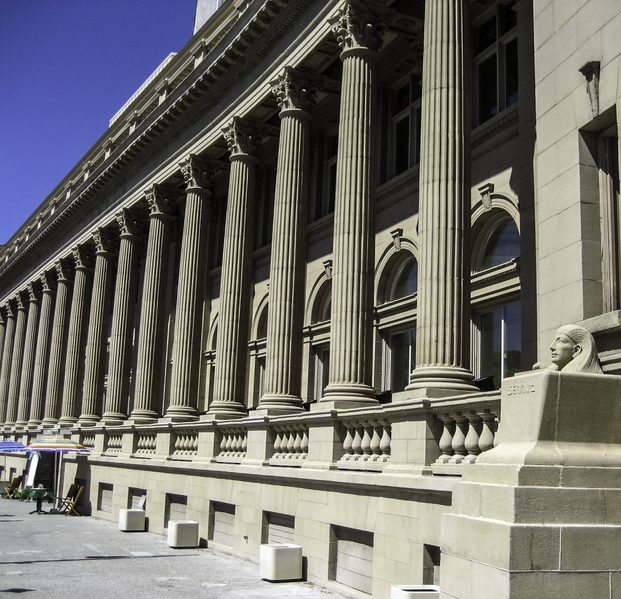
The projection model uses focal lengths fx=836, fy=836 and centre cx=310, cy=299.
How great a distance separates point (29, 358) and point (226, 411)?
32458mm

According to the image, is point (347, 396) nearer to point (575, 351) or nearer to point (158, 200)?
point (575, 351)

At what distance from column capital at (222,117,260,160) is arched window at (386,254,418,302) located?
5.88 metres

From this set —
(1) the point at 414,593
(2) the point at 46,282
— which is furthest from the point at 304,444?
(2) the point at 46,282

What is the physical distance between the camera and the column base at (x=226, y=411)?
23.9m

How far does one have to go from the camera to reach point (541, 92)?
1303 centimetres

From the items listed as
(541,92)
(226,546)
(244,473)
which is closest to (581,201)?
(541,92)

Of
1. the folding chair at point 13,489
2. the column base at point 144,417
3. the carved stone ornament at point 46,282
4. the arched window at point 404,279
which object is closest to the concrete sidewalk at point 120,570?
the column base at point 144,417

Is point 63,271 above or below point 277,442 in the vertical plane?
above

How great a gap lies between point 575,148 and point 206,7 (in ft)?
170

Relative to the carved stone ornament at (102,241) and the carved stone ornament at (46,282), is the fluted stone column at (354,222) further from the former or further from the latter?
the carved stone ornament at (46,282)

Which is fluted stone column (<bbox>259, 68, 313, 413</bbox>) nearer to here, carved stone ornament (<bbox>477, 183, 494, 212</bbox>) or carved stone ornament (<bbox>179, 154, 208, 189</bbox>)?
carved stone ornament (<bbox>477, 183, 494, 212</bbox>)

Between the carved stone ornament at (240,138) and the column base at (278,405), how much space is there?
350 inches

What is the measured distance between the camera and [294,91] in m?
22.8

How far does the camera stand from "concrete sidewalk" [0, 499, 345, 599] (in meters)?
15.2
